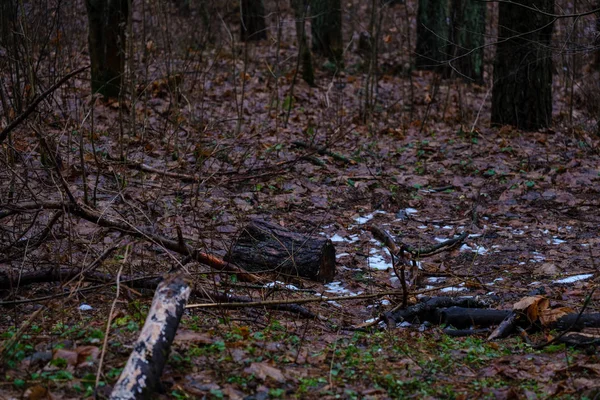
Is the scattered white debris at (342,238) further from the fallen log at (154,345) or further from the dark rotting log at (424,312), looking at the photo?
the fallen log at (154,345)

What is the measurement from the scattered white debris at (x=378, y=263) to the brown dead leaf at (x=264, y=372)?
8.53ft

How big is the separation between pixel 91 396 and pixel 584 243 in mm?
4958

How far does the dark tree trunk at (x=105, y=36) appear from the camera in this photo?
9.65m

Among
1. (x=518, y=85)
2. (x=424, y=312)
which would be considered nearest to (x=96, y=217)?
(x=424, y=312)

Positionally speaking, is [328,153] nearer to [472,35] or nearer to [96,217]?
[96,217]

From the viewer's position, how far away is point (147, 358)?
3.10m

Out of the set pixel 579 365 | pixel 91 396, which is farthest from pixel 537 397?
pixel 91 396

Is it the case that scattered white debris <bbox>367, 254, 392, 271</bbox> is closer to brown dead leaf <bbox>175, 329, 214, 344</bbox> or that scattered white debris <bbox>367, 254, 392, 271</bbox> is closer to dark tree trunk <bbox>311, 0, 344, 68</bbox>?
brown dead leaf <bbox>175, 329, 214, 344</bbox>

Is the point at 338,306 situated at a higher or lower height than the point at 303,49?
lower

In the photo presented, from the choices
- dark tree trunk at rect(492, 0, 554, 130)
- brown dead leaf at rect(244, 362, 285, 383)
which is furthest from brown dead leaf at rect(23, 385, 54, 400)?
dark tree trunk at rect(492, 0, 554, 130)

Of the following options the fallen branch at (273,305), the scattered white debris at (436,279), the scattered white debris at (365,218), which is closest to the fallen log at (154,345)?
the fallen branch at (273,305)

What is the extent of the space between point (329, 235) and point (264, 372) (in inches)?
Result: 134

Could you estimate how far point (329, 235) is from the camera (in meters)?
6.86

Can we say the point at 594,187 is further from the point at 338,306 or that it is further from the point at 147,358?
the point at 147,358
